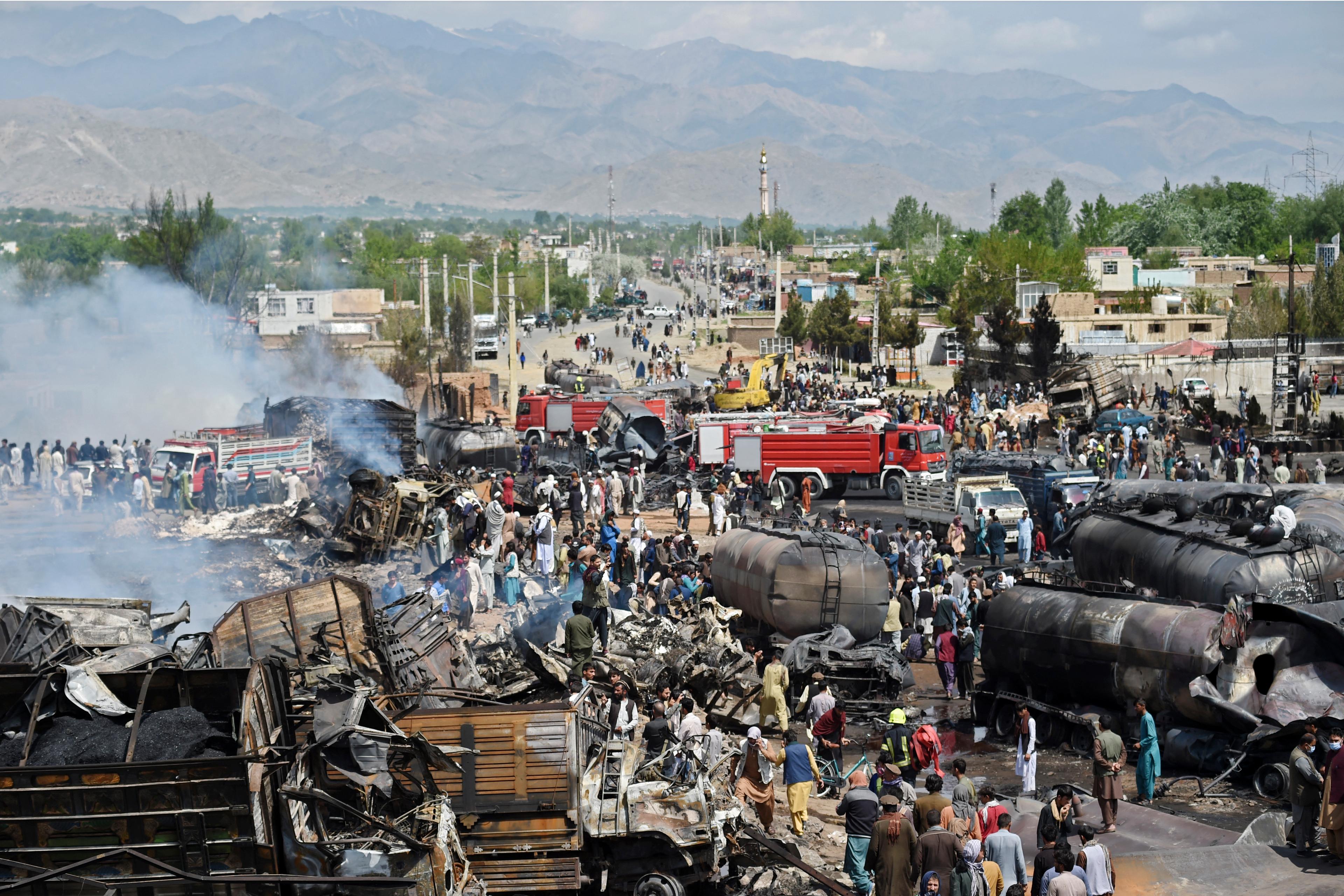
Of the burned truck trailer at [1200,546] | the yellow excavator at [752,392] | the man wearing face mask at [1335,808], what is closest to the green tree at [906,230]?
the yellow excavator at [752,392]

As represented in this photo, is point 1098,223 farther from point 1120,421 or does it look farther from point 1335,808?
point 1335,808

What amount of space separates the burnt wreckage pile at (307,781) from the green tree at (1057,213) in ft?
517

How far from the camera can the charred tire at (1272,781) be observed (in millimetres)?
13500

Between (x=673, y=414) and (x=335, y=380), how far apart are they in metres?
16.8

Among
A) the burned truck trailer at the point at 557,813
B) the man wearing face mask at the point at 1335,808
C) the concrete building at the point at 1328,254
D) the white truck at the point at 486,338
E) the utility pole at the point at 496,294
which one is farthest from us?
the white truck at the point at 486,338

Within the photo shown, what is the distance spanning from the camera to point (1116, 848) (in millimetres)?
11805

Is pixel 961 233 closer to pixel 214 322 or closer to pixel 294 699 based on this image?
pixel 214 322

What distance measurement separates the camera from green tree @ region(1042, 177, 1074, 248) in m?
163

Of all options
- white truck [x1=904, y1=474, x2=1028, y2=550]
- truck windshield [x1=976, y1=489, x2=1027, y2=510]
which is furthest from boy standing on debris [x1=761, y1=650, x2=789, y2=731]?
truck windshield [x1=976, y1=489, x2=1027, y2=510]

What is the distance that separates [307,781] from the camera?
9.22m

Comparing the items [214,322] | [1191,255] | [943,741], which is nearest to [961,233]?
[1191,255]

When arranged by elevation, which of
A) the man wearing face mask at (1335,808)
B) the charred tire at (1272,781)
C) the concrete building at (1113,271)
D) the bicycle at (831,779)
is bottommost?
the bicycle at (831,779)

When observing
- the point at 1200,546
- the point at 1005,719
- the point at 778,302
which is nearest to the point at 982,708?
the point at 1005,719

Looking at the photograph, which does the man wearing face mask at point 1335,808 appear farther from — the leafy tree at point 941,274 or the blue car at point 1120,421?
the leafy tree at point 941,274
